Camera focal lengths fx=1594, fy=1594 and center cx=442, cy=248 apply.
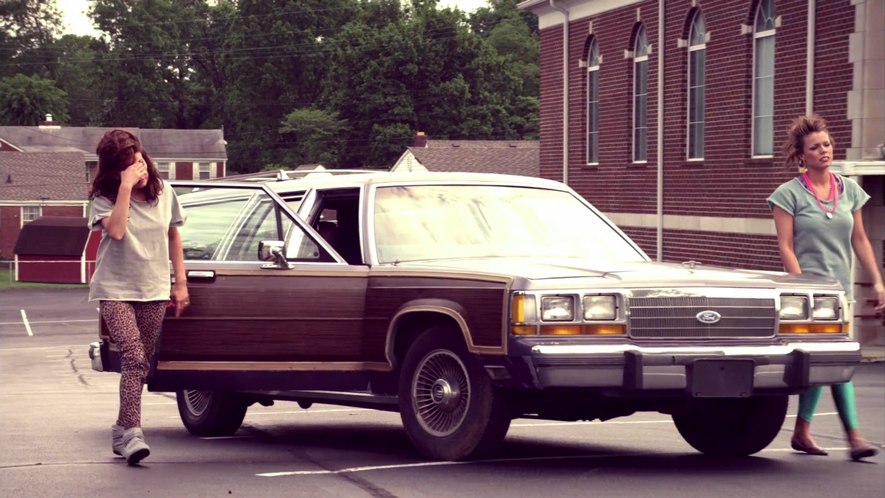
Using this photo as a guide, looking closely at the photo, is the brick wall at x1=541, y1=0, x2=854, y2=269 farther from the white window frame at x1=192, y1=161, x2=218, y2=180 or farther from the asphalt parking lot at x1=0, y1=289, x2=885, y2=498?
the white window frame at x1=192, y1=161, x2=218, y2=180

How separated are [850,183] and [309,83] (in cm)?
10148

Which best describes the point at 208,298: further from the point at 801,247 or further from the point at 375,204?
the point at 801,247

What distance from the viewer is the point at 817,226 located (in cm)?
909

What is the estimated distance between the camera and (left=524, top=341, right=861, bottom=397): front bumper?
783 centimetres

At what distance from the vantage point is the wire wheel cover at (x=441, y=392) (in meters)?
8.39

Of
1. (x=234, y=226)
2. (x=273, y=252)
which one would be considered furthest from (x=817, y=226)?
(x=234, y=226)

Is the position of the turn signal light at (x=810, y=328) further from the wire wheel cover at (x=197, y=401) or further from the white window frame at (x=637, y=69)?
the white window frame at (x=637, y=69)

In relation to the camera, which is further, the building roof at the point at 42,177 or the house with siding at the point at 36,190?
the building roof at the point at 42,177

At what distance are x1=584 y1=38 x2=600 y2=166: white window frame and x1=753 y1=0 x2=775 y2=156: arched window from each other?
716cm

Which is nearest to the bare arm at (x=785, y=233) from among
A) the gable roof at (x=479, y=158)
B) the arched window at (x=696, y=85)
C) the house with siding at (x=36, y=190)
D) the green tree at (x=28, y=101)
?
the arched window at (x=696, y=85)

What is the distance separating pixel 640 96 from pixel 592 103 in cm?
266

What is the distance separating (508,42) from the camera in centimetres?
11275

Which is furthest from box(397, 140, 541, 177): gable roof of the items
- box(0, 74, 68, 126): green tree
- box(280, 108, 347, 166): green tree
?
box(0, 74, 68, 126): green tree

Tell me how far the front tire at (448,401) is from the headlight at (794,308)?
1.57 m
